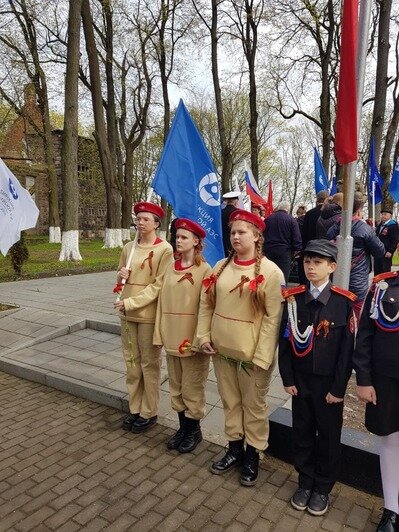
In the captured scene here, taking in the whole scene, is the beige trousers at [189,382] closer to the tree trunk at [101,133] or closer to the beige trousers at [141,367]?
the beige trousers at [141,367]

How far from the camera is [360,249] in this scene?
4516 millimetres

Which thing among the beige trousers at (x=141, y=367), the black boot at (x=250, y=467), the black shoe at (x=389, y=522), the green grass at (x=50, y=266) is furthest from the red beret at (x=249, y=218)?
the green grass at (x=50, y=266)

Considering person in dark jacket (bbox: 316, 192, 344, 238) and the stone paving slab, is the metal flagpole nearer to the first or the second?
the stone paving slab

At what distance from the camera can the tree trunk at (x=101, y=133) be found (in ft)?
53.0

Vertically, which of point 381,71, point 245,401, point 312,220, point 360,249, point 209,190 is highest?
point 381,71

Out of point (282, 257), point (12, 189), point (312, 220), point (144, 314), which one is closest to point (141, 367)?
point (144, 314)

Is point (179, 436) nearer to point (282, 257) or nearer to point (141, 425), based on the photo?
point (141, 425)

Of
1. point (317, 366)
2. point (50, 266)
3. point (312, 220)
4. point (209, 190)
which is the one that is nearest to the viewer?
point (317, 366)

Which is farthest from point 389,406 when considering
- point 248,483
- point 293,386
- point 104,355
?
point 104,355

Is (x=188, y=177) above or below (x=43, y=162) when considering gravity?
below

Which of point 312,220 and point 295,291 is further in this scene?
point 312,220

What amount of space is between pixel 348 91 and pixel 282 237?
3811 mm

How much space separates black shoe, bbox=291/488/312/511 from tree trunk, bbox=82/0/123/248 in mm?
16520

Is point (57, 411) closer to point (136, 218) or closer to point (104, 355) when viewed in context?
point (104, 355)
